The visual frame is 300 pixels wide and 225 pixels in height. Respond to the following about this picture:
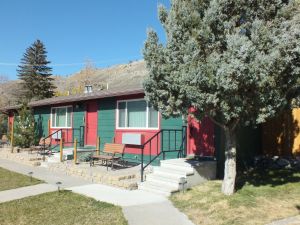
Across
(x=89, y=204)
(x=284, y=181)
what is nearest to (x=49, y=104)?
(x=89, y=204)

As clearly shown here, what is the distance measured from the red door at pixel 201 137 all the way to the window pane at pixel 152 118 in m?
1.57

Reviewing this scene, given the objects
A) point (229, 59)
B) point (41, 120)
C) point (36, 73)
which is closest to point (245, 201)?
point (229, 59)

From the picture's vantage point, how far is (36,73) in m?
45.6

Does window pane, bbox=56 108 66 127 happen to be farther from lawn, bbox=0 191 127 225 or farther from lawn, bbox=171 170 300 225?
lawn, bbox=171 170 300 225

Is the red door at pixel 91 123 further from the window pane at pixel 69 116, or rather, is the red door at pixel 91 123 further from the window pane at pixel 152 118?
the window pane at pixel 152 118

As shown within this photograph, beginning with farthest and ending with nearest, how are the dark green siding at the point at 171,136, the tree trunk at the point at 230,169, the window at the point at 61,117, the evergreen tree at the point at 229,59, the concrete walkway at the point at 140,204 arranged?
the window at the point at 61,117, the dark green siding at the point at 171,136, the tree trunk at the point at 230,169, the concrete walkway at the point at 140,204, the evergreen tree at the point at 229,59

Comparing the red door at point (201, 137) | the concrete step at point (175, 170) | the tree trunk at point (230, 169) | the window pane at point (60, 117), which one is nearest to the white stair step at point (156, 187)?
the concrete step at point (175, 170)

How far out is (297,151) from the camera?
38.7ft

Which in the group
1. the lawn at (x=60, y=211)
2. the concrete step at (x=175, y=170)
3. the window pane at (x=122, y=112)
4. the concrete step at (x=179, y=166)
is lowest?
the lawn at (x=60, y=211)

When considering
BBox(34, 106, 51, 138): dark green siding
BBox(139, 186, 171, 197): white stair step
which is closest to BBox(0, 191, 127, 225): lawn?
BBox(139, 186, 171, 197): white stair step

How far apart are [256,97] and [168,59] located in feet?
6.61

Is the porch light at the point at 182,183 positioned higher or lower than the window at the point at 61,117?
lower

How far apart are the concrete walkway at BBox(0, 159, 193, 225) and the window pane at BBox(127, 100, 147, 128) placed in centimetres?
310

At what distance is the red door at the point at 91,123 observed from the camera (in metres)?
16.1
